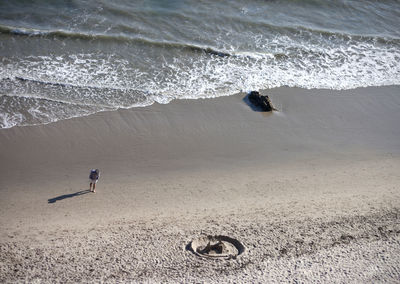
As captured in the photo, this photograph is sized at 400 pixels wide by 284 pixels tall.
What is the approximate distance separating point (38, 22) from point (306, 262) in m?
16.9

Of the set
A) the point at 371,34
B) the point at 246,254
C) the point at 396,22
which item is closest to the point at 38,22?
the point at 246,254

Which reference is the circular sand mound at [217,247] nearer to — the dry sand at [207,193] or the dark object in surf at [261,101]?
the dry sand at [207,193]

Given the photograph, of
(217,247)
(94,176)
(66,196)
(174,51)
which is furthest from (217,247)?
(174,51)

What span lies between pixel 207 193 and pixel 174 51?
8.72 meters

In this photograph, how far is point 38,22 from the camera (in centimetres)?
1958

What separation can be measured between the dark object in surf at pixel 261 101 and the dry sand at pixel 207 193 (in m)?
0.33

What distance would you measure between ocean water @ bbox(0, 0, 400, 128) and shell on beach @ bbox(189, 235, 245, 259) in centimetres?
668

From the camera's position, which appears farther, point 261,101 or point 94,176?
point 261,101

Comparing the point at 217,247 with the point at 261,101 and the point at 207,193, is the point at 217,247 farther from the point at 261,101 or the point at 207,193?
the point at 261,101

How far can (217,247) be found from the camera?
1028 centimetres

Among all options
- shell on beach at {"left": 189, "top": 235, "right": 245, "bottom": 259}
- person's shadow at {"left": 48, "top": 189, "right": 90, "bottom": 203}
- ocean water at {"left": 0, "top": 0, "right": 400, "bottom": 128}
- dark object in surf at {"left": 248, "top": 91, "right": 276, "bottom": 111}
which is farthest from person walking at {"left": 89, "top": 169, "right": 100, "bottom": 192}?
dark object in surf at {"left": 248, "top": 91, "right": 276, "bottom": 111}

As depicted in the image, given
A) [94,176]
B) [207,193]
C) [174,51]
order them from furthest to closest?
1. [174,51]
2. [207,193]
3. [94,176]

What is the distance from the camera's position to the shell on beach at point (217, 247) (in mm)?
10188

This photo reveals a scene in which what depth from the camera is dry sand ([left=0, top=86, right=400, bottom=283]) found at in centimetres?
992
